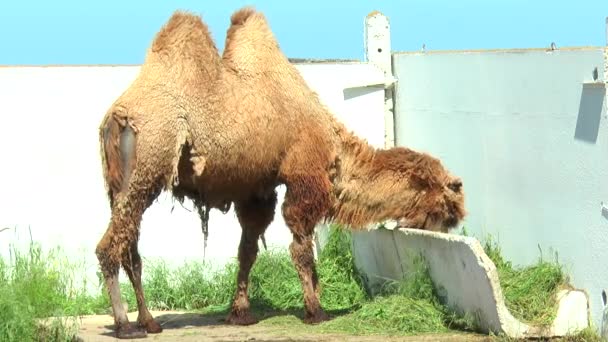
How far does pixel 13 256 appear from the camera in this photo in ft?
41.9

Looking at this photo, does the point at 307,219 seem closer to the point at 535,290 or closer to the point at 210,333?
the point at 210,333

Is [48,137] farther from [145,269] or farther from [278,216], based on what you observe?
[278,216]

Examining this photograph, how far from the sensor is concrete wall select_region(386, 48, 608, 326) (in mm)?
9703

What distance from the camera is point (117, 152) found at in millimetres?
10375

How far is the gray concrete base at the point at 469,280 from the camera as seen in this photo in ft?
31.4

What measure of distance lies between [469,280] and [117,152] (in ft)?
9.82

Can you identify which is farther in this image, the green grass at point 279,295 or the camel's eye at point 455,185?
the camel's eye at point 455,185

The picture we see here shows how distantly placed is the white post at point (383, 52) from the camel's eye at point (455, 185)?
2.72 meters

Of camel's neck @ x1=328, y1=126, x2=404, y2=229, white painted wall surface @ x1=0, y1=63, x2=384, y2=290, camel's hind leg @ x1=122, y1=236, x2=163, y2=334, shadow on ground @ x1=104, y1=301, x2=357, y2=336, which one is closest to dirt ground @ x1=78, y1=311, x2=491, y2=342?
shadow on ground @ x1=104, y1=301, x2=357, y2=336

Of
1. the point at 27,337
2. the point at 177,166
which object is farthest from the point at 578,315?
the point at 27,337

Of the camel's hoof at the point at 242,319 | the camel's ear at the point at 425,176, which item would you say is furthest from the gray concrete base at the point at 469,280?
the camel's hoof at the point at 242,319

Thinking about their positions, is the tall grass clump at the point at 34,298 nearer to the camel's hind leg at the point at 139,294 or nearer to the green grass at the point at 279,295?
the green grass at the point at 279,295

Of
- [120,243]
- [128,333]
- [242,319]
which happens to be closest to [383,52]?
[242,319]

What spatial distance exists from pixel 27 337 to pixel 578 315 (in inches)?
163
